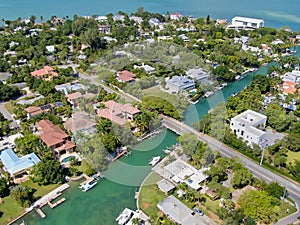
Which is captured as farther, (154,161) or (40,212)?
(154,161)

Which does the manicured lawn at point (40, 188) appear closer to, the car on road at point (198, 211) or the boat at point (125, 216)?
the boat at point (125, 216)

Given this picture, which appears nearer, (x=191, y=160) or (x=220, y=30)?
(x=191, y=160)

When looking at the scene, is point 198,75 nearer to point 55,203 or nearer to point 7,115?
point 7,115

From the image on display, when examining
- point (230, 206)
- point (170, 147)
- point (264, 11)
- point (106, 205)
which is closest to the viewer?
point (230, 206)

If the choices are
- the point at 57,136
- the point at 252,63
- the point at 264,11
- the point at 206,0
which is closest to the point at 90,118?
the point at 57,136

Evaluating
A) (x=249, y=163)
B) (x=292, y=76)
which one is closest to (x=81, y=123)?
(x=249, y=163)

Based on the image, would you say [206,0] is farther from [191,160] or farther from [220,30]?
[191,160]

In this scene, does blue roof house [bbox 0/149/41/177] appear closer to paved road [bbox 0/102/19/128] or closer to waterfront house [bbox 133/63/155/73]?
paved road [bbox 0/102/19/128]
